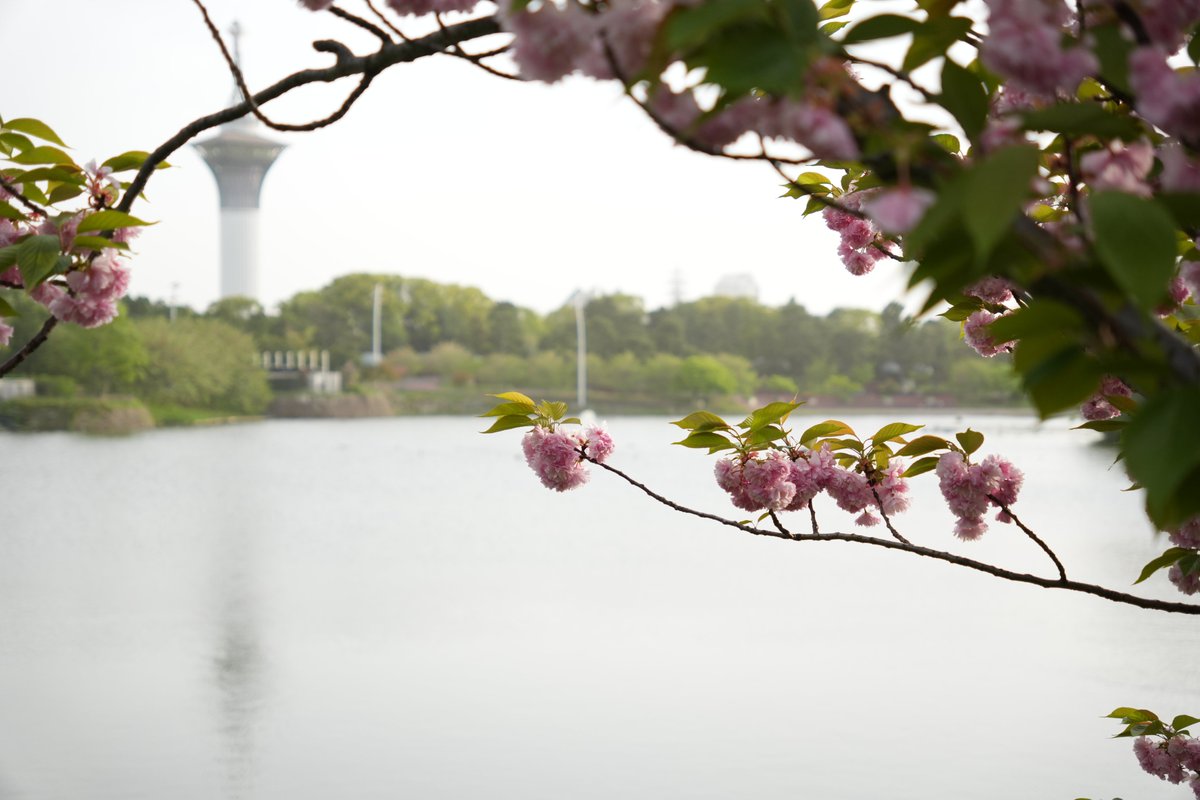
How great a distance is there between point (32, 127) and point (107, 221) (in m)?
0.20

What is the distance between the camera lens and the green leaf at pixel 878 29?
51 cm

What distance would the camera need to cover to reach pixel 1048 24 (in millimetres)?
506

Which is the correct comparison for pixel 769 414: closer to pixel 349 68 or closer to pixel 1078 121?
pixel 349 68

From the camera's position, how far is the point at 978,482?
56.2 inches

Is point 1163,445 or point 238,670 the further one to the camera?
point 238,670

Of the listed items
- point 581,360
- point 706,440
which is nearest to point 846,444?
point 706,440

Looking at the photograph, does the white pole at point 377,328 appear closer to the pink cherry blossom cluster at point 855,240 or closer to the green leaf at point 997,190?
the pink cherry blossom cluster at point 855,240

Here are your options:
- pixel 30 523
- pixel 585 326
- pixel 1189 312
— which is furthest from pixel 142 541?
pixel 585 326

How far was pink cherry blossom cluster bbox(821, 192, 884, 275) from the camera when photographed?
5.14 feet

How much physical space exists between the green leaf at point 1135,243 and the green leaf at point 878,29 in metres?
0.13

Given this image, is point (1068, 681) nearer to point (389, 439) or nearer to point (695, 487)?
point (695, 487)

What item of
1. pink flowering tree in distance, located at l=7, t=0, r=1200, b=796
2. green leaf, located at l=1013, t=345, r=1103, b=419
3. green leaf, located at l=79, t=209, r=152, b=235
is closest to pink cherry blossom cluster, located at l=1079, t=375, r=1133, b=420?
pink flowering tree in distance, located at l=7, t=0, r=1200, b=796

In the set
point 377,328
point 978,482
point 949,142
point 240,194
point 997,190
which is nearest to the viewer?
point 997,190

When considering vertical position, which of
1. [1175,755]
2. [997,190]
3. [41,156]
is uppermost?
[41,156]
